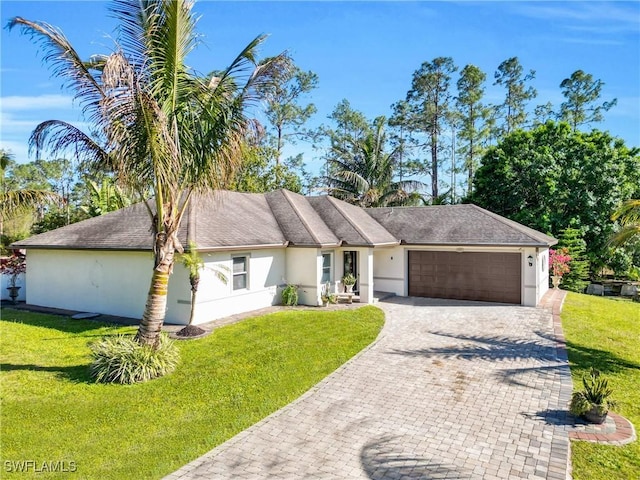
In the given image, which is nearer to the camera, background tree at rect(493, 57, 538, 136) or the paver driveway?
the paver driveway

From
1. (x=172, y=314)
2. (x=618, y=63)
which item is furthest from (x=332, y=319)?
(x=618, y=63)

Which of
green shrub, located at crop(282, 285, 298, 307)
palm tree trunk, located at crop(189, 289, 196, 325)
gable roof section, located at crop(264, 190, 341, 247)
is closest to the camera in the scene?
palm tree trunk, located at crop(189, 289, 196, 325)

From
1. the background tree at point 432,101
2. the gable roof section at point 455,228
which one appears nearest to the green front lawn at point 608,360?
the gable roof section at point 455,228

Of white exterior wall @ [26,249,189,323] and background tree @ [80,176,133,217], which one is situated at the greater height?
background tree @ [80,176,133,217]

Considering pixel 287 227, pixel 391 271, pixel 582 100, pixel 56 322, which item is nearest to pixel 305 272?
pixel 287 227

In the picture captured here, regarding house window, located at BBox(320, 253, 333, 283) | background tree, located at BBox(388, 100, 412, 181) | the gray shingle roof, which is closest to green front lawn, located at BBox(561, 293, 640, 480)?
the gray shingle roof

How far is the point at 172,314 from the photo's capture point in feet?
49.3

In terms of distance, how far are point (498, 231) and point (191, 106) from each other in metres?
15.4

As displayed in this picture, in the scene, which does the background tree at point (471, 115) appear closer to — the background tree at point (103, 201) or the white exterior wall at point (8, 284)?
the background tree at point (103, 201)

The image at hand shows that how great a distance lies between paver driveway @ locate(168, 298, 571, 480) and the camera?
620cm

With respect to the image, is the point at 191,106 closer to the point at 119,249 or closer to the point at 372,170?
the point at 119,249

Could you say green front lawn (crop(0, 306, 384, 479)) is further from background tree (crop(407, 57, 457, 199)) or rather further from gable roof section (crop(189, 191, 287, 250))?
background tree (crop(407, 57, 457, 199))

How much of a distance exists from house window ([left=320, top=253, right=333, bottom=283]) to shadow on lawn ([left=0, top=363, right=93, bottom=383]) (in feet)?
36.3

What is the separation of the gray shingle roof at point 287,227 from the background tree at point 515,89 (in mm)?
26192
